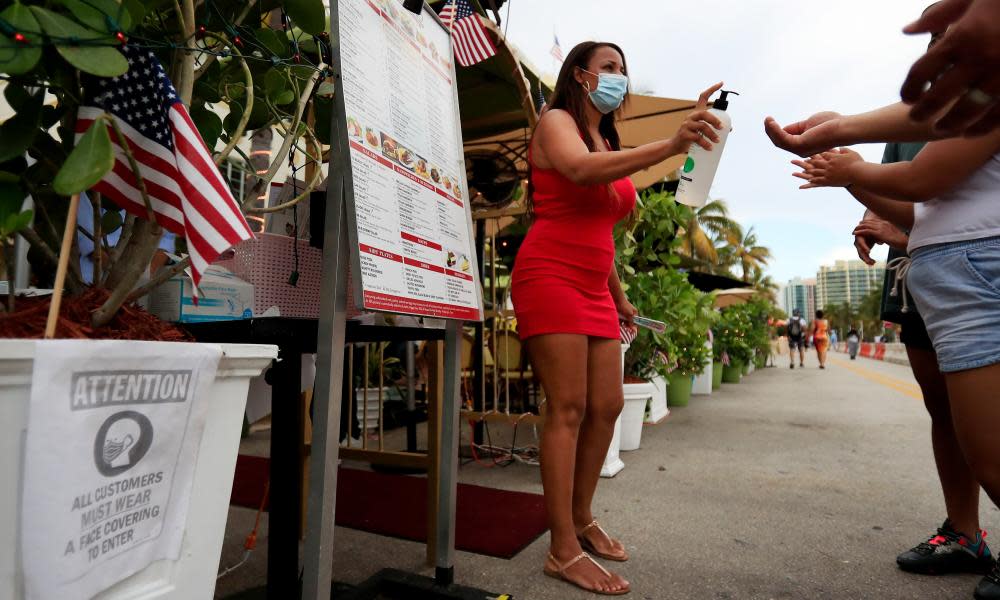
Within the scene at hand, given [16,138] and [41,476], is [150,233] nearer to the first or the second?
[16,138]

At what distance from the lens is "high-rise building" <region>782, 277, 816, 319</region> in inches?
4089

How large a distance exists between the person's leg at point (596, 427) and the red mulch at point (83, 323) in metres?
1.39

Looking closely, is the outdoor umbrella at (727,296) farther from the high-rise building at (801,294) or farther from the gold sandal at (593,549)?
the high-rise building at (801,294)

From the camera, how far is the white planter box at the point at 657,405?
5.23 meters

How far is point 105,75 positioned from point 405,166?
2.66ft

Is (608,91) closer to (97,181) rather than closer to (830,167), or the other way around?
(830,167)

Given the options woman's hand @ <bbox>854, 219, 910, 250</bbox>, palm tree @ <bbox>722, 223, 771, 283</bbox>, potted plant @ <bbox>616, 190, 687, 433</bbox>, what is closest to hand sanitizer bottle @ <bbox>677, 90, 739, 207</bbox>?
woman's hand @ <bbox>854, 219, 910, 250</bbox>

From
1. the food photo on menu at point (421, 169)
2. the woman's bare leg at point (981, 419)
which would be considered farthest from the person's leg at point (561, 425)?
the woman's bare leg at point (981, 419)

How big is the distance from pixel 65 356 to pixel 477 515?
6.92 feet

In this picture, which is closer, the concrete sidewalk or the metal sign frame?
the metal sign frame

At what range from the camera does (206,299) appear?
169 cm

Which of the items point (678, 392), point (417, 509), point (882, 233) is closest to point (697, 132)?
point (882, 233)

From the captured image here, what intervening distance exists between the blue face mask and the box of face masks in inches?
53.6

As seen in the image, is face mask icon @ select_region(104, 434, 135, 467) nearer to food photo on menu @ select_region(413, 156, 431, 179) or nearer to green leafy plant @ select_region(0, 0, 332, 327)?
green leafy plant @ select_region(0, 0, 332, 327)
